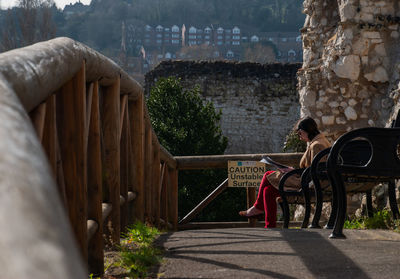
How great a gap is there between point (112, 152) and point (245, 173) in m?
3.68

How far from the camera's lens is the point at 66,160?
2.11 metres

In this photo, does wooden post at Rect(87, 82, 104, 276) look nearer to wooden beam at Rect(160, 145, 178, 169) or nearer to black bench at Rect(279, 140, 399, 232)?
black bench at Rect(279, 140, 399, 232)

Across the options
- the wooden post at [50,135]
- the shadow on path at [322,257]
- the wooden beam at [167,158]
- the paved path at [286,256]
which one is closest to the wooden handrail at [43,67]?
the wooden post at [50,135]

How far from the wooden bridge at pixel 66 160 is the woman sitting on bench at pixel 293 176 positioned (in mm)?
943

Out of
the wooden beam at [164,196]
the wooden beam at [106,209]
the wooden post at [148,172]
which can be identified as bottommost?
the wooden beam at [164,196]

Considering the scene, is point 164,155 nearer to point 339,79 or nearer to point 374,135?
point 339,79

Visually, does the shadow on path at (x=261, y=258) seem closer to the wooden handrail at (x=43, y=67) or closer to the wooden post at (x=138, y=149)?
the wooden post at (x=138, y=149)

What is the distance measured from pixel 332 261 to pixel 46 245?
2087 mm

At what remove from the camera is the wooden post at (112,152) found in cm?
305

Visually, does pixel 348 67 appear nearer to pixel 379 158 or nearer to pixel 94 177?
pixel 379 158

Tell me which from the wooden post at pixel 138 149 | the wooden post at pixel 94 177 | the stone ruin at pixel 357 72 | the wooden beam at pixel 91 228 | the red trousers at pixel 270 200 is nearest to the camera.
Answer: the wooden beam at pixel 91 228

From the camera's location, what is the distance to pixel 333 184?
335 cm

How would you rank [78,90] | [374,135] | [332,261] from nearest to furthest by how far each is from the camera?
[78,90] → [332,261] → [374,135]

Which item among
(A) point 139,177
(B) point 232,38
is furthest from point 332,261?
(B) point 232,38
